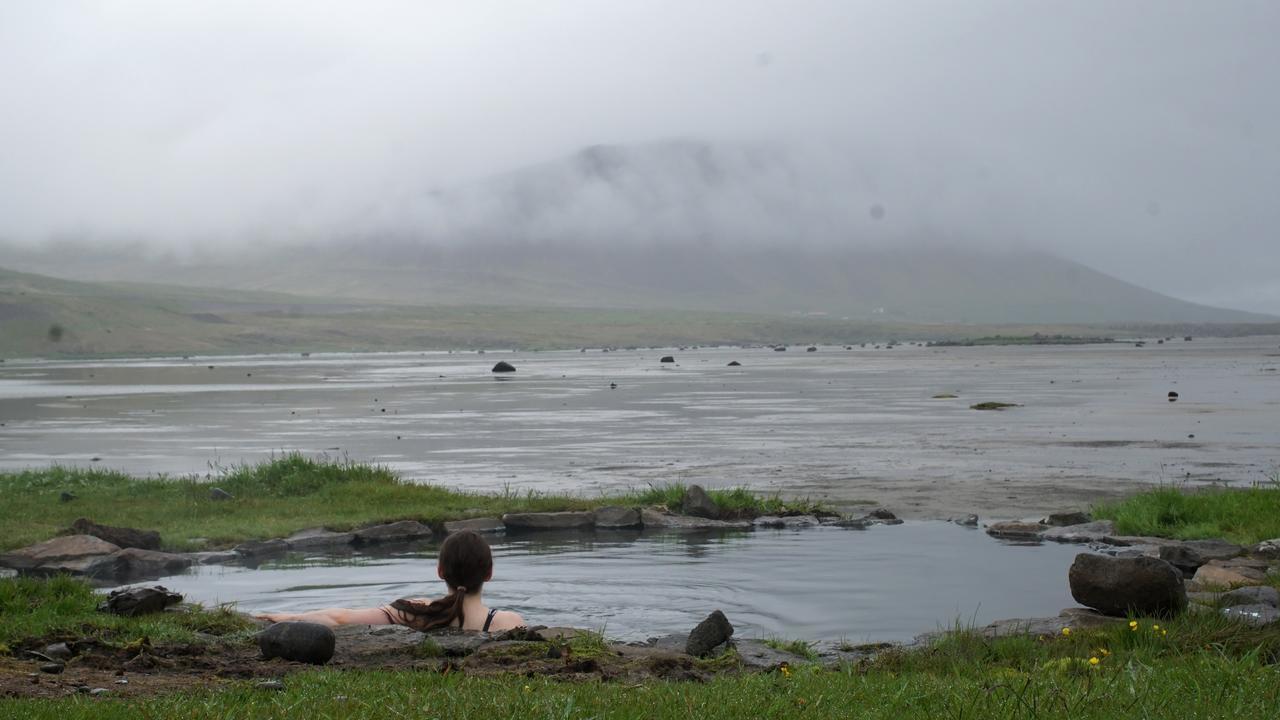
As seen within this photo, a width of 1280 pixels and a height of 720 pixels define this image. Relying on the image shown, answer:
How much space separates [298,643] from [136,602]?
110 inches

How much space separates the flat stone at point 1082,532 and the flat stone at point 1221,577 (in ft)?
13.1

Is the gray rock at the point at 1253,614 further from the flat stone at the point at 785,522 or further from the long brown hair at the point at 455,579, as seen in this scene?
the flat stone at the point at 785,522

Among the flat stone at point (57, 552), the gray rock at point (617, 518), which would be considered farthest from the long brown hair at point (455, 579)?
the gray rock at point (617, 518)

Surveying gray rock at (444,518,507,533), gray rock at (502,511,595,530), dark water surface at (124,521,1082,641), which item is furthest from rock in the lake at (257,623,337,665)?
gray rock at (502,511,595,530)

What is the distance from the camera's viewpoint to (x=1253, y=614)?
11.5 metres

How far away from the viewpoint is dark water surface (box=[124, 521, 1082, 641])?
14.8 metres

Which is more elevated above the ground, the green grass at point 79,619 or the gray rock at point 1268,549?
the gray rock at point 1268,549

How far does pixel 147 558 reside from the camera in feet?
59.8

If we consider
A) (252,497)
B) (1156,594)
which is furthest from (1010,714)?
(252,497)

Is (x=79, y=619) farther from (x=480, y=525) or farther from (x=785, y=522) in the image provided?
(x=785, y=522)

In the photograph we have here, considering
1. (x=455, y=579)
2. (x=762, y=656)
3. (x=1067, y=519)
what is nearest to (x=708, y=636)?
(x=762, y=656)

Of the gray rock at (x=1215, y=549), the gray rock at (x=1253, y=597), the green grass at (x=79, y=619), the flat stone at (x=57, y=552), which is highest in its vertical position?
the gray rock at (x=1253, y=597)

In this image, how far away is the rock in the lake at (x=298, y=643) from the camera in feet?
36.7

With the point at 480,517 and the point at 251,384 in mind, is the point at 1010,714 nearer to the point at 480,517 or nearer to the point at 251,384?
the point at 480,517
